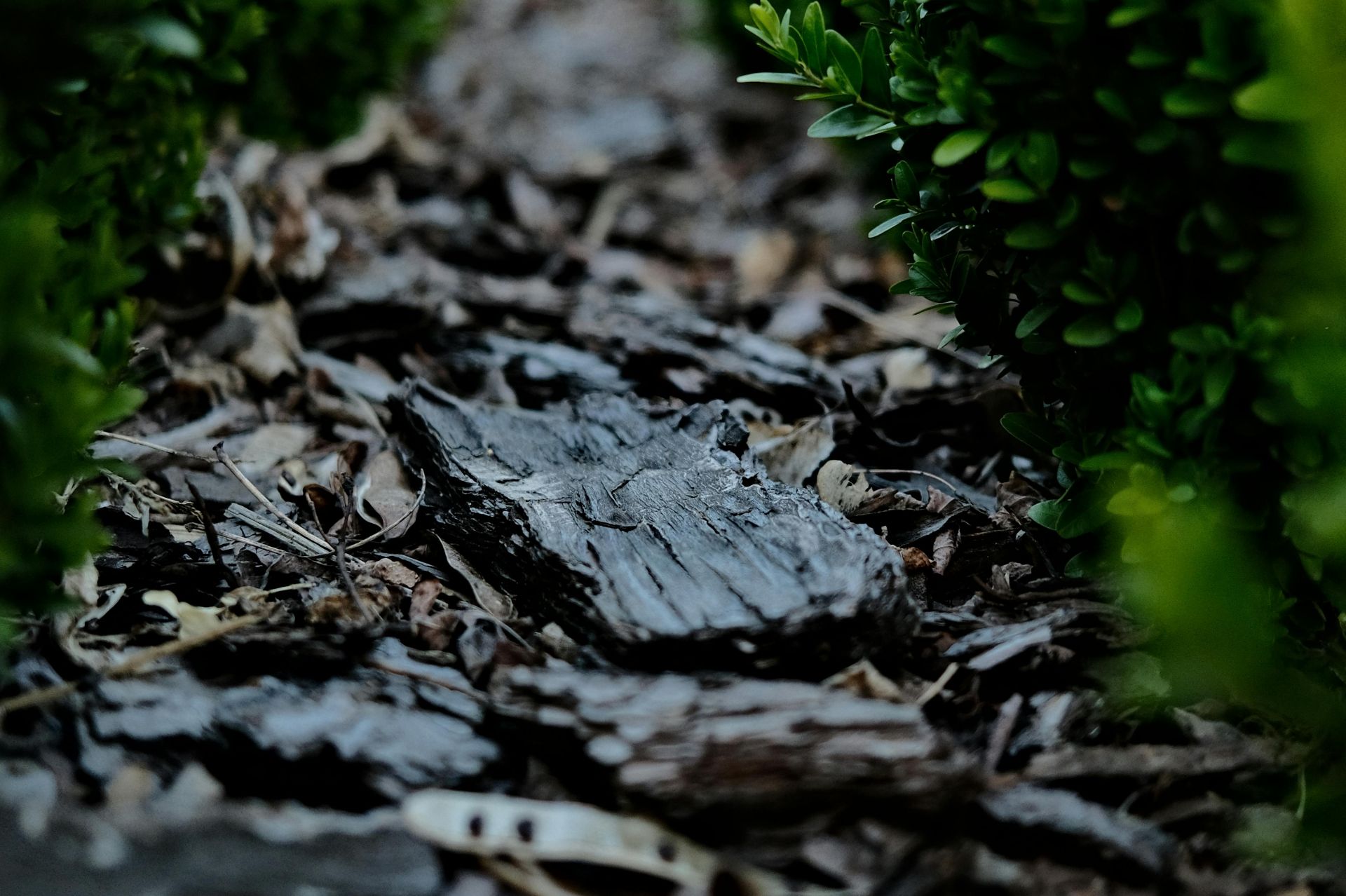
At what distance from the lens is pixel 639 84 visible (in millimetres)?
7695

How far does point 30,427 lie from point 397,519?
94cm

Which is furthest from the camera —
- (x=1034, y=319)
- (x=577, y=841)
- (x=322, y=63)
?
(x=322, y=63)

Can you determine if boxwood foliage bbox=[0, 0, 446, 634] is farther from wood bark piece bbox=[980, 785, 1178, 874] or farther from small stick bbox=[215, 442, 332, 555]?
wood bark piece bbox=[980, 785, 1178, 874]

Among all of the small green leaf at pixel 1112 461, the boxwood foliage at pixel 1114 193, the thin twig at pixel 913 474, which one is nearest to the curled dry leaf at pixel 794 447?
the thin twig at pixel 913 474

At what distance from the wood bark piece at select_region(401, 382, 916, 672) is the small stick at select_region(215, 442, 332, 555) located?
0.27 meters

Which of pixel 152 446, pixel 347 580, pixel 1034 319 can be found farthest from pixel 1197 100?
pixel 152 446

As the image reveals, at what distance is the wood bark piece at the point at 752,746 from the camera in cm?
162

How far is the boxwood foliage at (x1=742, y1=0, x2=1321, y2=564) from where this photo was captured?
171 cm

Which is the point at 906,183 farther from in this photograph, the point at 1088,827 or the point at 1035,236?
the point at 1088,827

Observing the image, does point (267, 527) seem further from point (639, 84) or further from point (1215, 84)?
point (639, 84)

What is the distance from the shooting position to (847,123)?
2.16 metres

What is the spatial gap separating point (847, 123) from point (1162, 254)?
0.66 metres

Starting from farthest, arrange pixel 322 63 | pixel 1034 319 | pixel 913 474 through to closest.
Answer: pixel 322 63, pixel 913 474, pixel 1034 319

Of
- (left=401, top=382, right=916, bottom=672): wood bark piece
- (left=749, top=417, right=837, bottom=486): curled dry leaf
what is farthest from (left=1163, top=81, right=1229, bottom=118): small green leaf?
(left=749, top=417, right=837, bottom=486): curled dry leaf
